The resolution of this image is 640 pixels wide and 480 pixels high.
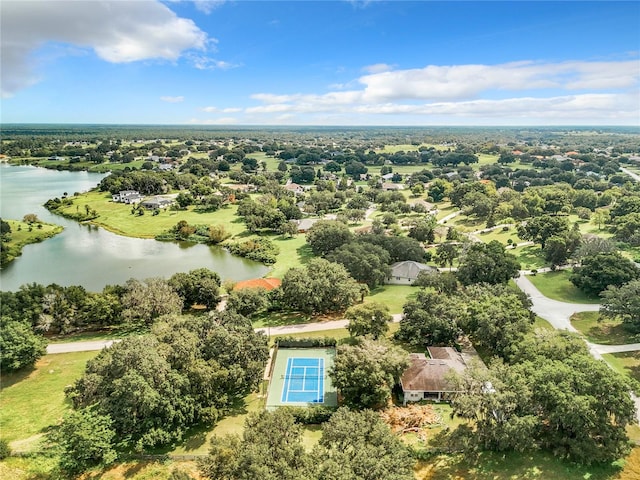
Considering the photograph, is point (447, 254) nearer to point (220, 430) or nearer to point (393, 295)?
point (393, 295)

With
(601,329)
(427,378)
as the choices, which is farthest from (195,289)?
(601,329)

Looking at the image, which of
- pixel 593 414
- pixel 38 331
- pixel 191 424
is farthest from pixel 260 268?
pixel 593 414

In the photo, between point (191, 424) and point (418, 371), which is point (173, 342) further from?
point (418, 371)

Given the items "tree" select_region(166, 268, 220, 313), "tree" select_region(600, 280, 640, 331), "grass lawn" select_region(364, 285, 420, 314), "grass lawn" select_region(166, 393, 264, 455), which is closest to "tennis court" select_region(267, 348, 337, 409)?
"grass lawn" select_region(166, 393, 264, 455)

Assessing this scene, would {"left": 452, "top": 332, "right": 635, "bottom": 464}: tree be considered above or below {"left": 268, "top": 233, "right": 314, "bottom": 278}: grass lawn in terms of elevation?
above

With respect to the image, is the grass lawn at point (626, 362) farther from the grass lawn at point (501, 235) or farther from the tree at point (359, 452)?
the grass lawn at point (501, 235)

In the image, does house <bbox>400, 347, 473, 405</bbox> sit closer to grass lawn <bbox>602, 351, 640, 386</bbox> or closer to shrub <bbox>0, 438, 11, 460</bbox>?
grass lawn <bbox>602, 351, 640, 386</bbox>
